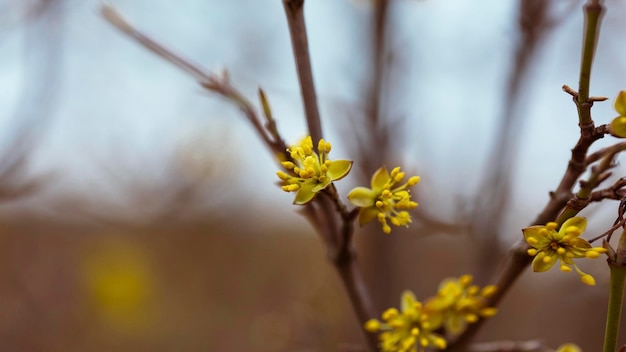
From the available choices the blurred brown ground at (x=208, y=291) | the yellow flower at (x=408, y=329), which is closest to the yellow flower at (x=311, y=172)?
the yellow flower at (x=408, y=329)

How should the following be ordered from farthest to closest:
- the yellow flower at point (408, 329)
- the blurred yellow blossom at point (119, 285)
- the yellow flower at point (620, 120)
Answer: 1. the blurred yellow blossom at point (119, 285)
2. the yellow flower at point (408, 329)
3. the yellow flower at point (620, 120)

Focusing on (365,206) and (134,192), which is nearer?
(365,206)

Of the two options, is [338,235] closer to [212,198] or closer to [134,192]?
[134,192]

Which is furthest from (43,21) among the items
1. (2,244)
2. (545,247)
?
(2,244)

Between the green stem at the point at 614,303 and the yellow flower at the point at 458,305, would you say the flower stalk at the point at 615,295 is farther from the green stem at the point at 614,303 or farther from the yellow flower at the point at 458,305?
the yellow flower at the point at 458,305

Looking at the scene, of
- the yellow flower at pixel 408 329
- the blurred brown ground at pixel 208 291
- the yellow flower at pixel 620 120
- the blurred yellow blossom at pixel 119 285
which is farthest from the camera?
the blurred yellow blossom at pixel 119 285

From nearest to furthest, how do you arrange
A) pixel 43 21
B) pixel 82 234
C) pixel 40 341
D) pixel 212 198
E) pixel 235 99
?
1. pixel 235 99
2. pixel 43 21
3. pixel 40 341
4. pixel 212 198
5. pixel 82 234

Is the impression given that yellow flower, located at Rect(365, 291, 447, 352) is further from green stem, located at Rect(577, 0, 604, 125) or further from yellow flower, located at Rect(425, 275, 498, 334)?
green stem, located at Rect(577, 0, 604, 125)
